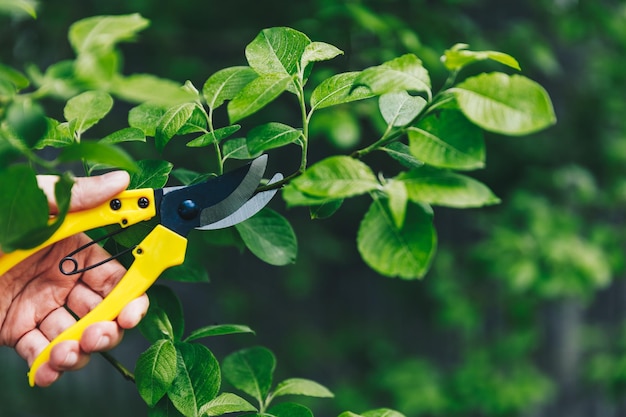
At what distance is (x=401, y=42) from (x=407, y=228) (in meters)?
1.24

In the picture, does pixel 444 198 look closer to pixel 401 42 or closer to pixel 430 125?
pixel 430 125

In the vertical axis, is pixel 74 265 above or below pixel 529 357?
above

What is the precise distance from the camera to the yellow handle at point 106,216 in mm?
825

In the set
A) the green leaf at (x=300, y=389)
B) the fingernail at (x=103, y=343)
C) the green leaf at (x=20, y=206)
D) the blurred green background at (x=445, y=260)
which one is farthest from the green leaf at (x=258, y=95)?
the blurred green background at (x=445, y=260)

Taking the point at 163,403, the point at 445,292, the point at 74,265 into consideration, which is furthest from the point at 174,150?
the point at 163,403

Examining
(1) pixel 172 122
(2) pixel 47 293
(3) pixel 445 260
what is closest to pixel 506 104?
(1) pixel 172 122

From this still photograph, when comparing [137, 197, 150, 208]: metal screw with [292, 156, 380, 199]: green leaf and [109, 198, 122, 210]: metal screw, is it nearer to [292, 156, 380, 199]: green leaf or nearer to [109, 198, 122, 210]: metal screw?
[109, 198, 122, 210]: metal screw

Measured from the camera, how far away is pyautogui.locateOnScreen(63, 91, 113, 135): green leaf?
855mm

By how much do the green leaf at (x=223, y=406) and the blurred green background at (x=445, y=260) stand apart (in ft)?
3.56

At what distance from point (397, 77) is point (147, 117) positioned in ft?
1.24

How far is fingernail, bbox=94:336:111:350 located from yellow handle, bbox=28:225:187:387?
30 mm

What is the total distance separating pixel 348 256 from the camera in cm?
317

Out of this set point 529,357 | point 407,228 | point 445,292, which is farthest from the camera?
point 529,357

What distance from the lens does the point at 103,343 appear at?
80cm
